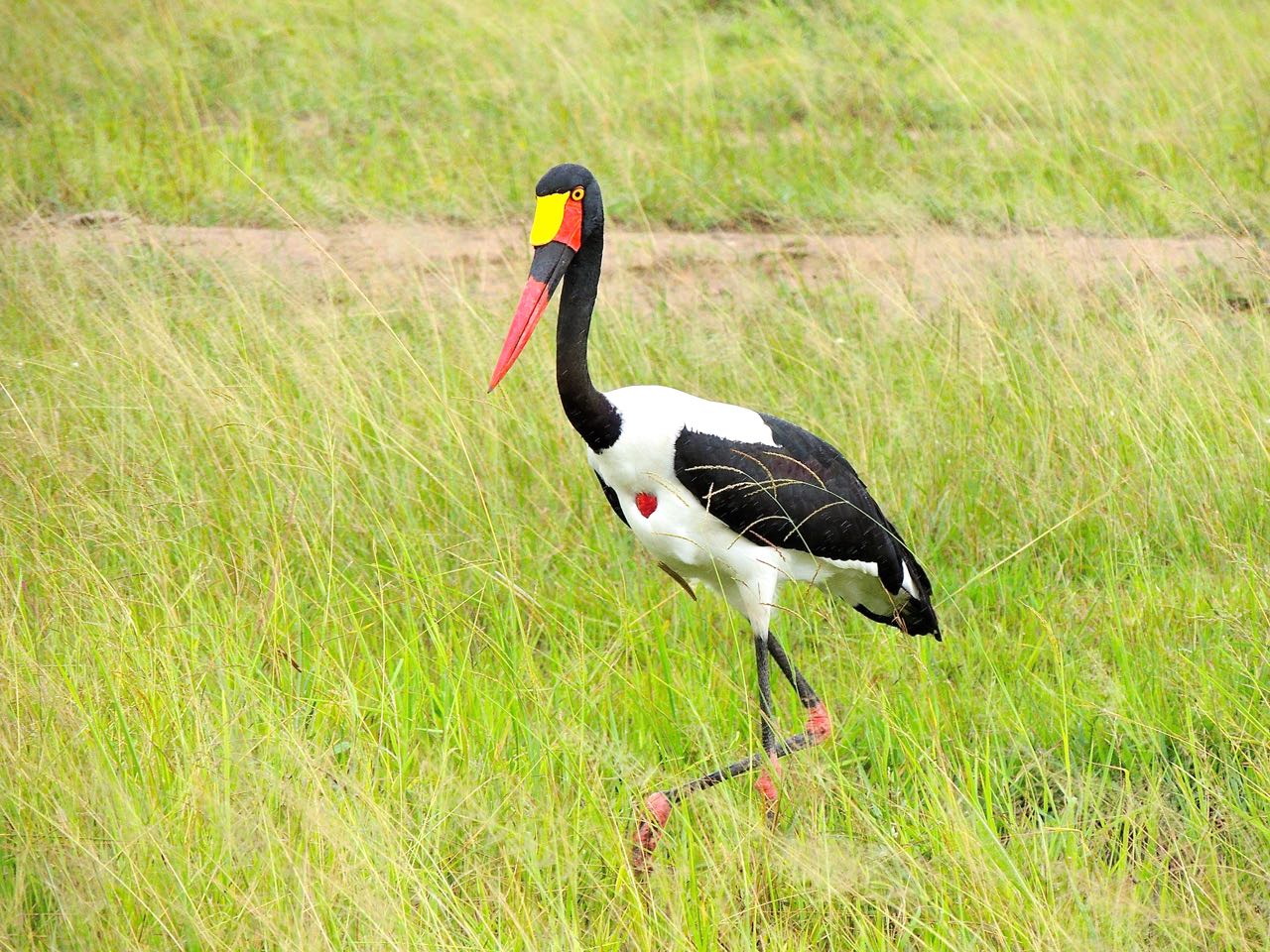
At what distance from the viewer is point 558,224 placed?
119 inches

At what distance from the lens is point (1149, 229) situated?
18.8 feet

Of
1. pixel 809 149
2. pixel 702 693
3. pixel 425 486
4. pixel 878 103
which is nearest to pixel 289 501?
pixel 425 486

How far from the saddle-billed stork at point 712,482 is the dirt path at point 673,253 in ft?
5.50

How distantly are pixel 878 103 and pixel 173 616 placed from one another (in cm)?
496

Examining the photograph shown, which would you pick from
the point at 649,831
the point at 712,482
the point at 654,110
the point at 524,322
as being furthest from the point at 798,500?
the point at 654,110

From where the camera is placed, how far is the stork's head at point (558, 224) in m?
3.00

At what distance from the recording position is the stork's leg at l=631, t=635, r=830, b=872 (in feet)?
8.70

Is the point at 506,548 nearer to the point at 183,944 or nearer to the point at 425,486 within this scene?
the point at 425,486

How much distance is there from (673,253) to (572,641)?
2.54 meters

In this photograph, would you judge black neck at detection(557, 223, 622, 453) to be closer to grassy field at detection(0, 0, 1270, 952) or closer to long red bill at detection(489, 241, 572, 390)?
long red bill at detection(489, 241, 572, 390)

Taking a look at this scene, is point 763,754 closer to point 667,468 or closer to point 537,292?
point 667,468

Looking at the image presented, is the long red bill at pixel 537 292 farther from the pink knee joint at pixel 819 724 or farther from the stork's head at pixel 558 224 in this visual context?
the pink knee joint at pixel 819 724

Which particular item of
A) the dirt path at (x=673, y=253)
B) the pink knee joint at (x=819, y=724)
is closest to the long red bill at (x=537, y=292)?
the pink knee joint at (x=819, y=724)

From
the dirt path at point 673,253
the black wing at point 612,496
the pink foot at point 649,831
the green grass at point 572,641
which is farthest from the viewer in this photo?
the dirt path at point 673,253
